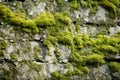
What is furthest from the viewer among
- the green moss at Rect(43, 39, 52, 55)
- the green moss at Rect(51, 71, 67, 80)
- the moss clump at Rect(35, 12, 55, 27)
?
the moss clump at Rect(35, 12, 55, 27)

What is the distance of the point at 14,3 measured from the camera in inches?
294

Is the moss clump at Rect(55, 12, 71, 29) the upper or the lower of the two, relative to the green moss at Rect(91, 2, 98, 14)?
lower

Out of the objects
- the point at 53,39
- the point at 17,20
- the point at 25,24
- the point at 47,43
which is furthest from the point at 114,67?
the point at 17,20

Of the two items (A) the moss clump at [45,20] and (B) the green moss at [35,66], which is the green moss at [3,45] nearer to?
(B) the green moss at [35,66]

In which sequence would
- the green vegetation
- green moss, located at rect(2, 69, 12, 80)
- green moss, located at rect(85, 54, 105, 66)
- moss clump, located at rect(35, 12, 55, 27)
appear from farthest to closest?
1. green moss, located at rect(85, 54, 105, 66)
2. moss clump, located at rect(35, 12, 55, 27)
3. the green vegetation
4. green moss, located at rect(2, 69, 12, 80)

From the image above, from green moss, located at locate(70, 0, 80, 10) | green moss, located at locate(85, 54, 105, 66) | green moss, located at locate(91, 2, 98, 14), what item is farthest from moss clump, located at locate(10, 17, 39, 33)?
green moss, located at locate(91, 2, 98, 14)

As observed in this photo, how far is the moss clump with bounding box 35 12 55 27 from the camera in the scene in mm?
7445

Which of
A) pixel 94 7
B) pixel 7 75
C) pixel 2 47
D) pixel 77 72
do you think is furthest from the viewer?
pixel 94 7

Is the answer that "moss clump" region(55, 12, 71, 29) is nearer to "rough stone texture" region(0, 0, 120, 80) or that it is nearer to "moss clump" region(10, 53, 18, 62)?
"rough stone texture" region(0, 0, 120, 80)

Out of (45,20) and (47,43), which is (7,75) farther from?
(45,20)

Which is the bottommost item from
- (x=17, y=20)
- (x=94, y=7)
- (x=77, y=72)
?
(x=77, y=72)

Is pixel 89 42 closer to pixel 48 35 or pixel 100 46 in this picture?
pixel 100 46

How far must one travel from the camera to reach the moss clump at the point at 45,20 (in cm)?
745

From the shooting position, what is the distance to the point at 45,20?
748 cm
